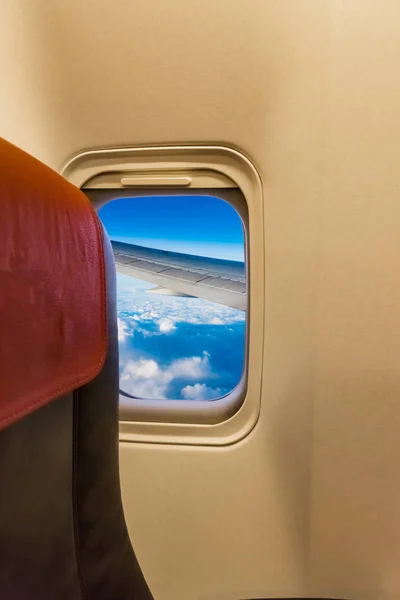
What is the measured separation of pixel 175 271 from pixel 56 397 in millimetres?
1109

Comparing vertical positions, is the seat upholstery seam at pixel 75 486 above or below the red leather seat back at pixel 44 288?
below

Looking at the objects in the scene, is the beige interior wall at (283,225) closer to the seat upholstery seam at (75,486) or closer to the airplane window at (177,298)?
the airplane window at (177,298)

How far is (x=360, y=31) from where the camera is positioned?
3.88 ft

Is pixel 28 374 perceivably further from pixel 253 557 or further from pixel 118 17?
pixel 253 557

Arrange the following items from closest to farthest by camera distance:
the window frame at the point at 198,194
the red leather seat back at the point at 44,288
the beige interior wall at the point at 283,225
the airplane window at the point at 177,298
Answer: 1. the red leather seat back at the point at 44,288
2. the beige interior wall at the point at 283,225
3. the window frame at the point at 198,194
4. the airplane window at the point at 177,298

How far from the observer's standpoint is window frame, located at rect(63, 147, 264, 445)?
132 cm

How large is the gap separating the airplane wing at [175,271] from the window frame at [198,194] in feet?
0.64

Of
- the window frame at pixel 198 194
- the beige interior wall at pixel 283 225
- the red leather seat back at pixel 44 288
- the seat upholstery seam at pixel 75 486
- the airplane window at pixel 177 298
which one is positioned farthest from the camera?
the airplane window at pixel 177 298

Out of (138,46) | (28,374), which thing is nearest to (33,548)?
(28,374)

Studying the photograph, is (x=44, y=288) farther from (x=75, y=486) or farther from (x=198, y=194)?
(x=198, y=194)

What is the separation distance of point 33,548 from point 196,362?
104 cm

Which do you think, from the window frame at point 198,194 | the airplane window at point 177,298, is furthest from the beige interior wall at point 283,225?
the airplane window at point 177,298

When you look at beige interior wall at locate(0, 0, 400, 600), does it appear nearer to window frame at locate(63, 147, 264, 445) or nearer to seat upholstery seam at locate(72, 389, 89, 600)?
window frame at locate(63, 147, 264, 445)

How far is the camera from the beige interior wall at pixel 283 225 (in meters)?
1.21
